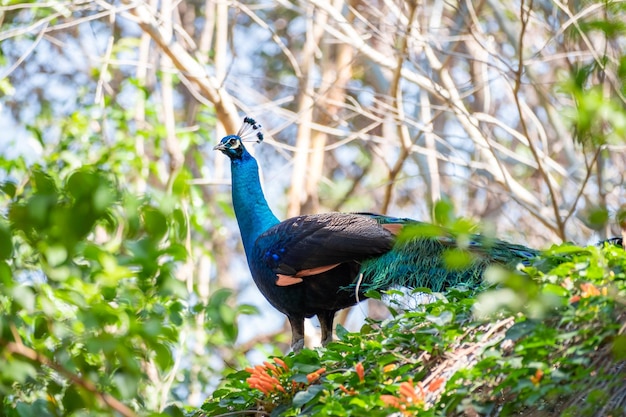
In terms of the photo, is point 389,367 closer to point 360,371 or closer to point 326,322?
point 360,371

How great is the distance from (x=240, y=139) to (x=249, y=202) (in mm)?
405

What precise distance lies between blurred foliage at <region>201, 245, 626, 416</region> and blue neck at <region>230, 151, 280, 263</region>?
6.69ft

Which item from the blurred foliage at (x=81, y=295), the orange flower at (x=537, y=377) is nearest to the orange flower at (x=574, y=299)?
the orange flower at (x=537, y=377)

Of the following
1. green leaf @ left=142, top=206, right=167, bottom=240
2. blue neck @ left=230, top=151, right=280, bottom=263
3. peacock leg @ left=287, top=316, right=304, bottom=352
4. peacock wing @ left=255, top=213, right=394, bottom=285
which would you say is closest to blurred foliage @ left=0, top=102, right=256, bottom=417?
green leaf @ left=142, top=206, right=167, bottom=240

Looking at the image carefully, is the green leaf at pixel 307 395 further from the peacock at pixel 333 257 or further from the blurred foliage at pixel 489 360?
the peacock at pixel 333 257

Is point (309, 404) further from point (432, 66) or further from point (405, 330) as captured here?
point (432, 66)

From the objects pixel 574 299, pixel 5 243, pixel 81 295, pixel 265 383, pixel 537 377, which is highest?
pixel 5 243

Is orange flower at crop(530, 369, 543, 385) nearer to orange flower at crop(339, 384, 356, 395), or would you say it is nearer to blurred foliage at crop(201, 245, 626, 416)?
blurred foliage at crop(201, 245, 626, 416)

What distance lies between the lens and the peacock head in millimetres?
5242

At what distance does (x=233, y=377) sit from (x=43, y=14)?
432cm

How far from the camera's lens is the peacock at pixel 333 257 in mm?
4055

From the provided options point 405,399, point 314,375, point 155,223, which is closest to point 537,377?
point 405,399

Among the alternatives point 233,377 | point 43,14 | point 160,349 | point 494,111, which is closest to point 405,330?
point 233,377

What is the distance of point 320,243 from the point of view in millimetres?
4461
